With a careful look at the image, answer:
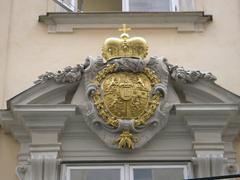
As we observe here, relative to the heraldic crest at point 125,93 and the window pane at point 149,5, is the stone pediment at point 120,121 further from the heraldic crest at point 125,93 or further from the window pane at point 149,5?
the window pane at point 149,5

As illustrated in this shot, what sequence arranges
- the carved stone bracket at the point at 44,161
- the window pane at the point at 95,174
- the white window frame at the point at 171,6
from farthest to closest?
the white window frame at the point at 171,6 < the window pane at the point at 95,174 < the carved stone bracket at the point at 44,161

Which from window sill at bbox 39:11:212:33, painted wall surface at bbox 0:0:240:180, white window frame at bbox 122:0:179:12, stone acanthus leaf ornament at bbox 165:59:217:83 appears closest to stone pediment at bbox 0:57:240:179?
stone acanthus leaf ornament at bbox 165:59:217:83

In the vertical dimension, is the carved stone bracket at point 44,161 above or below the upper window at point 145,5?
below

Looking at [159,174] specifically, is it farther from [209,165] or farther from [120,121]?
[120,121]

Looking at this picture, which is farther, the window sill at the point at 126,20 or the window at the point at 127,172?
the window sill at the point at 126,20

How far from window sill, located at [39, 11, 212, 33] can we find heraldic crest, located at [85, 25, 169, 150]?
69 cm

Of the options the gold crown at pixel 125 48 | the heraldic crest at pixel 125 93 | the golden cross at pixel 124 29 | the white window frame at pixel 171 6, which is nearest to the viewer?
the heraldic crest at pixel 125 93

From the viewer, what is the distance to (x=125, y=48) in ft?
22.8

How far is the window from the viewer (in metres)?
6.56

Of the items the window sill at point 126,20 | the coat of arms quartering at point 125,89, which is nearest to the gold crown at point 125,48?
the coat of arms quartering at point 125,89

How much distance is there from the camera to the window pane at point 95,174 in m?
6.56

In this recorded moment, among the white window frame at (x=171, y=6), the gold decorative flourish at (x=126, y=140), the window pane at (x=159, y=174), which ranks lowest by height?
the window pane at (x=159, y=174)

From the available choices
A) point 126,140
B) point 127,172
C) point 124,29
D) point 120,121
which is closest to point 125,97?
point 120,121

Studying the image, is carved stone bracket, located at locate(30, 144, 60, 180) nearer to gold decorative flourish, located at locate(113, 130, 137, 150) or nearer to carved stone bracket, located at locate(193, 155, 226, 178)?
gold decorative flourish, located at locate(113, 130, 137, 150)
